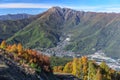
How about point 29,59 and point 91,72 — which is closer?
point 29,59

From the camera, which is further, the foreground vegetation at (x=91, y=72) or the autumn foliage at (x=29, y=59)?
the foreground vegetation at (x=91, y=72)

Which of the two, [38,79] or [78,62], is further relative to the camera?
[78,62]

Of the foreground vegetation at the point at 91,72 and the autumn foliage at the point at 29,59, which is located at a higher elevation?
the autumn foliage at the point at 29,59

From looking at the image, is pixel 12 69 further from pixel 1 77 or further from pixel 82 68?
pixel 82 68

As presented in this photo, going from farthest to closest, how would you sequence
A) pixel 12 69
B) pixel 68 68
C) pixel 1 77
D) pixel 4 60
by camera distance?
1. pixel 68 68
2. pixel 4 60
3. pixel 12 69
4. pixel 1 77

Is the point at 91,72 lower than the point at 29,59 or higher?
lower

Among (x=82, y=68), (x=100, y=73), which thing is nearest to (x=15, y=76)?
(x=100, y=73)

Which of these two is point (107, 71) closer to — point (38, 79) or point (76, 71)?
point (76, 71)

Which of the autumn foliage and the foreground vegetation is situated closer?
the autumn foliage

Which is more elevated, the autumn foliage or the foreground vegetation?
the autumn foliage

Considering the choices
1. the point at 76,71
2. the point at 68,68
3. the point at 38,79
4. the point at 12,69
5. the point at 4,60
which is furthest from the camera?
the point at 68,68
